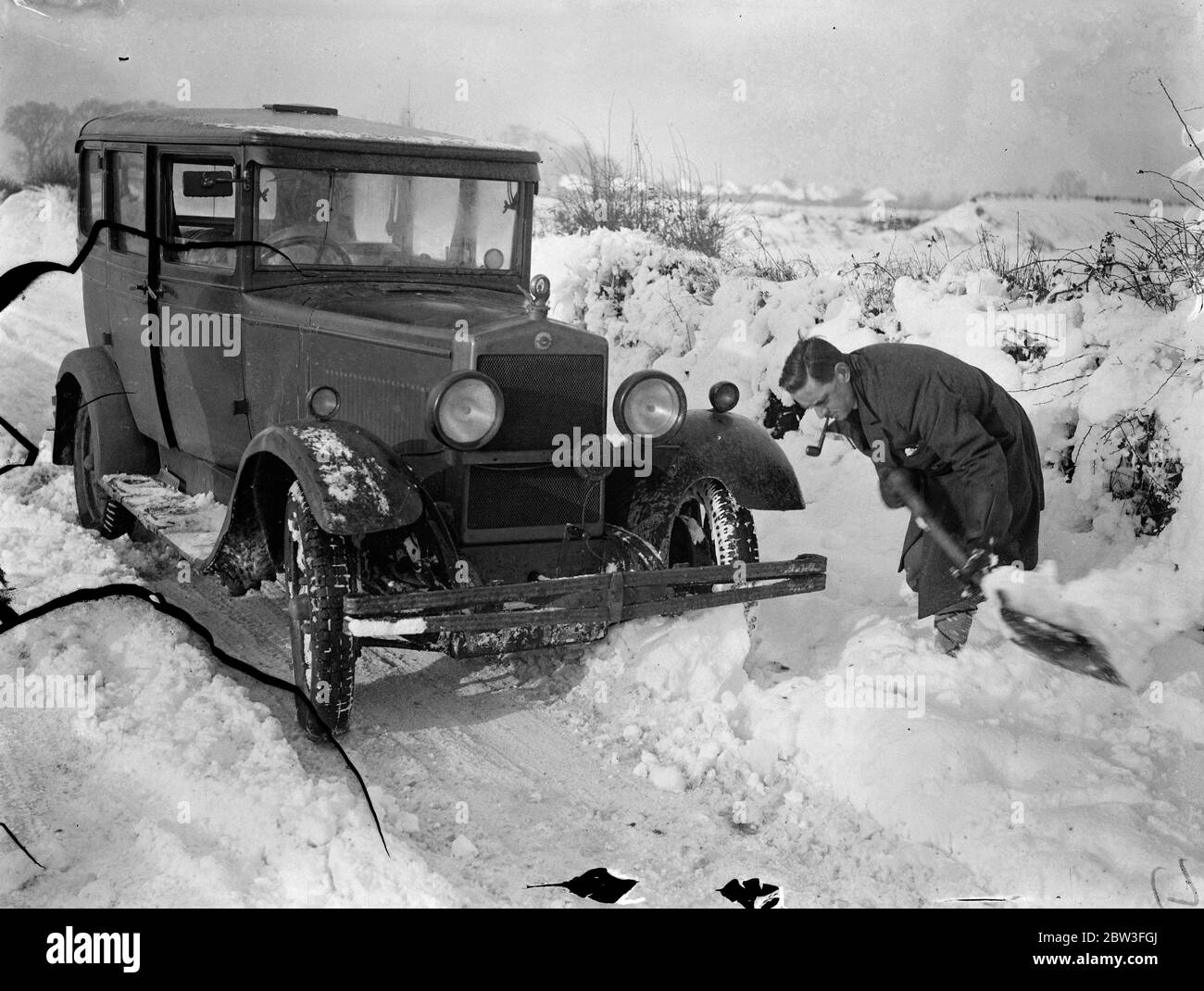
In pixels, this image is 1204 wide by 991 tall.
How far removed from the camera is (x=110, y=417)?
6.57 metres

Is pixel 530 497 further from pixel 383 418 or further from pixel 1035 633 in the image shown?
pixel 1035 633

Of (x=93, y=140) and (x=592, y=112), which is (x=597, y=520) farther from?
(x=592, y=112)

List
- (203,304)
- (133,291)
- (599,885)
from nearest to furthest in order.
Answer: (599,885), (203,304), (133,291)

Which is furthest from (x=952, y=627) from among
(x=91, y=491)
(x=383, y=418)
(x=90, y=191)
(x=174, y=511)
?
(x=90, y=191)

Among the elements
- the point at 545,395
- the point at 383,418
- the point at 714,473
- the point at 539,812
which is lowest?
the point at 539,812

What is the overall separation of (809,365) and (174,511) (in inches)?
121

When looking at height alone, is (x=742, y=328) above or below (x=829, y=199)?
below

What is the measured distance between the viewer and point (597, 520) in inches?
195

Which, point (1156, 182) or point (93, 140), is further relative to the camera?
point (1156, 182)

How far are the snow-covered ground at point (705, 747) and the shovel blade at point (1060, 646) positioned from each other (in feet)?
0.32

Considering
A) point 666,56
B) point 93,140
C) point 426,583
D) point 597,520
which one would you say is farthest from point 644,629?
point 666,56

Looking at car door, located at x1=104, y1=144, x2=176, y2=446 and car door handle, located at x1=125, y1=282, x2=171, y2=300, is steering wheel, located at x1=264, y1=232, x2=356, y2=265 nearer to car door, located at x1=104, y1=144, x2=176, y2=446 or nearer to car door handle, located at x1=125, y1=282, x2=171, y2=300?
car door handle, located at x1=125, y1=282, x2=171, y2=300

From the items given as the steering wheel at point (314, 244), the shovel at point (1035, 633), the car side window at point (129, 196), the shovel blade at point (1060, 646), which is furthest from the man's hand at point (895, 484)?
the car side window at point (129, 196)

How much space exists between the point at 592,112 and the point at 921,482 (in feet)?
29.4
